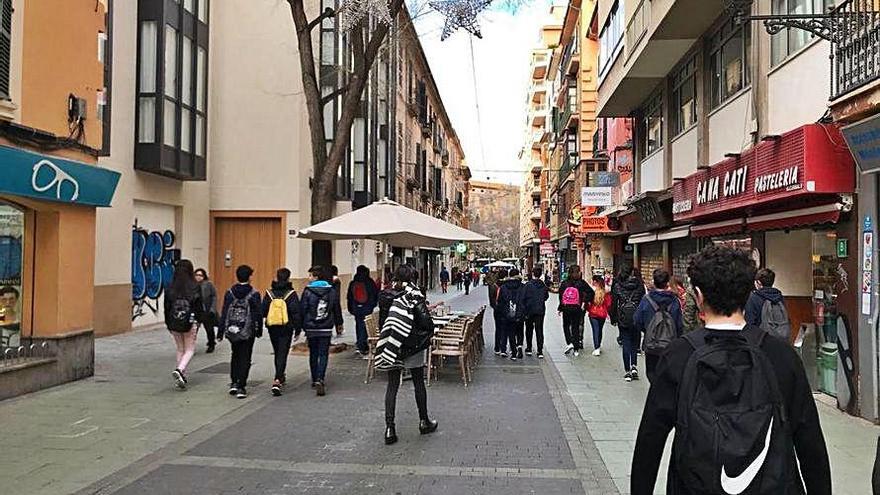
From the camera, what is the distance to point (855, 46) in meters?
7.46

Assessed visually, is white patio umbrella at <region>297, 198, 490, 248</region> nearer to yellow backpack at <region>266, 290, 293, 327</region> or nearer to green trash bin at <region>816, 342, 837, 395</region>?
yellow backpack at <region>266, 290, 293, 327</region>

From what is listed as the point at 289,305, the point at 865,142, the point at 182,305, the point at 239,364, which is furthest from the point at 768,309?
the point at 182,305

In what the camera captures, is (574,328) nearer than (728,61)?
No

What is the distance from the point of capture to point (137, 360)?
1238 cm

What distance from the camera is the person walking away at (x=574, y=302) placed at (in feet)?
45.1

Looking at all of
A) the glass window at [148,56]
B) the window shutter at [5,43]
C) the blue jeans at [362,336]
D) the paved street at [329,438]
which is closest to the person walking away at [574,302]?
the paved street at [329,438]

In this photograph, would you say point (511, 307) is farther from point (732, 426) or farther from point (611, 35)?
point (732, 426)

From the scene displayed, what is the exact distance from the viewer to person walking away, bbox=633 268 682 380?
827 centimetres

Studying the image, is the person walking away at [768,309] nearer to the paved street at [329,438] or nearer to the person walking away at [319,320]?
the paved street at [329,438]

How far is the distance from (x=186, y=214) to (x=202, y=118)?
2592 mm

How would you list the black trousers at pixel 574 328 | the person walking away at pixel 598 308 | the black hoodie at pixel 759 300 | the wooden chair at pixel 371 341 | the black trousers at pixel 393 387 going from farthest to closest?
the black trousers at pixel 574 328 → the person walking away at pixel 598 308 → the wooden chair at pixel 371 341 → the black hoodie at pixel 759 300 → the black trousers at pixel 393 387

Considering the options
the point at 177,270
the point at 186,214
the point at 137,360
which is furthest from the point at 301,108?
the point at 177,270

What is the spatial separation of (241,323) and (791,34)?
8289 mm

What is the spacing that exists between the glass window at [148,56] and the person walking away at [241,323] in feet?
31.3
